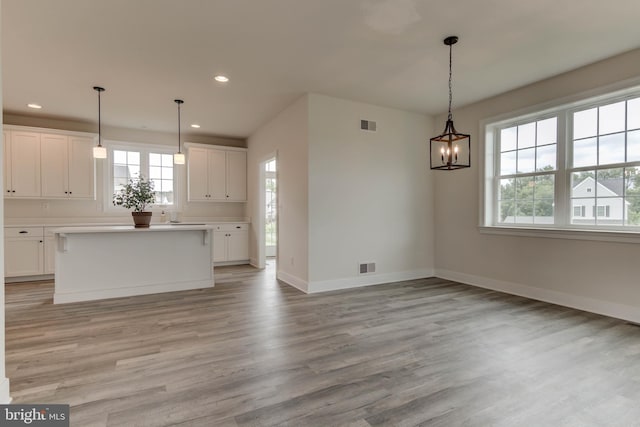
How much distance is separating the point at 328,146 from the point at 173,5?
255cm

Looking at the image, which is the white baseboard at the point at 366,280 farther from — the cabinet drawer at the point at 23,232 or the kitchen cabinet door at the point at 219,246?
the cabinet drawer at the point at 23,232

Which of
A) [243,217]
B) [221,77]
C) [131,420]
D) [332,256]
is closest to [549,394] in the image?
[131,420]

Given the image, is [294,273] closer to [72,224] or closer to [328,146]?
[328,146]

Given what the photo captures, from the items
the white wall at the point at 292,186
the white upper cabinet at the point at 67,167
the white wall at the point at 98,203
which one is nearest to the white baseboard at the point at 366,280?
the white wall at the point at 292,186

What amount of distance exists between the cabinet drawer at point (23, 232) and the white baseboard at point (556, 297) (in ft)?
22.9

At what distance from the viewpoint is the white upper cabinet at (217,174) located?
6.75 m

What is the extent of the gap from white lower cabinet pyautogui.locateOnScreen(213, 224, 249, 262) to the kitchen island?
1776mm

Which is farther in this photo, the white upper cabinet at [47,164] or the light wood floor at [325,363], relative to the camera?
the white upper cabinet at [47,164]

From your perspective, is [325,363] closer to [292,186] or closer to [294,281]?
[294,281]

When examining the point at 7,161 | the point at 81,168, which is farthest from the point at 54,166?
the point at 7,161

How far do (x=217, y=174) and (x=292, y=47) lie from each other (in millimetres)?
4259

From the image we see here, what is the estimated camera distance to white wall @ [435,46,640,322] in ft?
11.4

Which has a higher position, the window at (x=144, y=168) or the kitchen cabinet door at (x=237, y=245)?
the window at (x=144, y=168)

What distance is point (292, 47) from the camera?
327 cm
